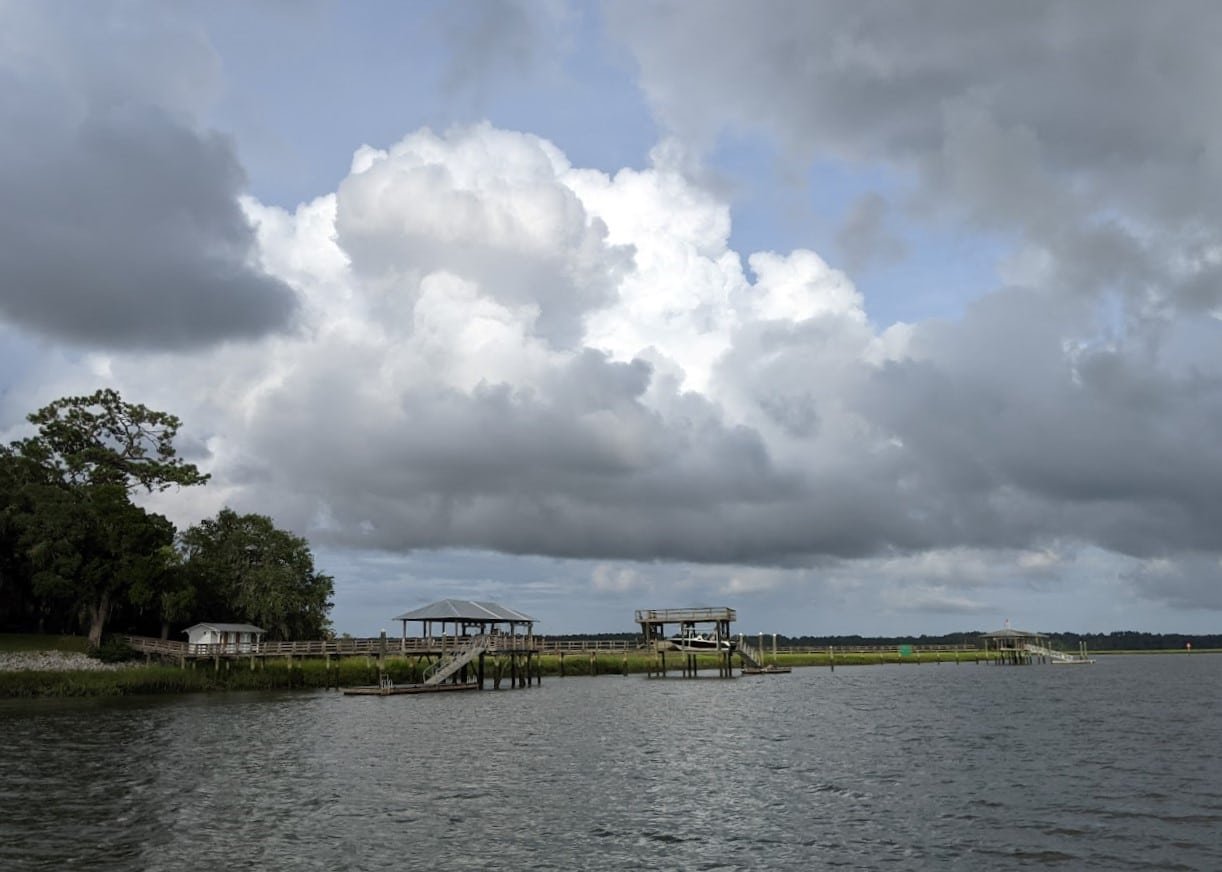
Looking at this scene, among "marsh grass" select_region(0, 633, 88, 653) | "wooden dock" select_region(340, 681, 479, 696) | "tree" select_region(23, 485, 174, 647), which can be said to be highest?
"tree" select_region(23, 485, 174, 647)

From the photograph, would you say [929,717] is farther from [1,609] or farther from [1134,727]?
[1,609]

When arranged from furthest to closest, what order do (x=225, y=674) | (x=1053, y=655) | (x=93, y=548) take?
(x=1053, y=655) → (x=93, y=548) → (x=225, y=674)

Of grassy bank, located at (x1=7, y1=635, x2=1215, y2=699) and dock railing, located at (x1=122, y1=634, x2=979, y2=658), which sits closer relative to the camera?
Result: grassy bank, located at (x1=7, y1=635, x2=1215, y2=699)

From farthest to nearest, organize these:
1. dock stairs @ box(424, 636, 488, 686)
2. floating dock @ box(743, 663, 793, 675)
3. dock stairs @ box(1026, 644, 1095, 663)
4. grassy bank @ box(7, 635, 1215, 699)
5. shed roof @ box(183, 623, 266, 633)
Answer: dock stairs @ box(1026, 644, 1095, 663) < floating dock @ box(743, 663, 793, 675) < shed roof @ box(183, 623, 266, 633) < dock stairs @ box(424, 636, 488, 686) < grassy bank @ box(7, 635, 1215, 699)

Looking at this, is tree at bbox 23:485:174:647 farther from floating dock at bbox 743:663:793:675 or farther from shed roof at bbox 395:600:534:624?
floating dock at bbox 743:663:793:675

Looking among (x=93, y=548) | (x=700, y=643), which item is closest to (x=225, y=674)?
(x=93, y=548)

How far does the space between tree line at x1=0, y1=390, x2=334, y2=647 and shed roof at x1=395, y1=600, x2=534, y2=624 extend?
17.9 metres

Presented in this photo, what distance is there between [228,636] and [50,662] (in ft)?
52.0

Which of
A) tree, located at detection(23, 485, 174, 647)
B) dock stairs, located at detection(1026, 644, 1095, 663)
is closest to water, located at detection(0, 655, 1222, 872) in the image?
tree, located at detection(23, 485, 174, 647)

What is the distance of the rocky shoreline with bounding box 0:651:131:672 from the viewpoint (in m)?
67.5

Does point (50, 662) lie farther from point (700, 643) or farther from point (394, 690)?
point (700, 643)

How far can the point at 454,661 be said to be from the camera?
2913 inches

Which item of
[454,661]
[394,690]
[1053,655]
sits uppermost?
[454,661]

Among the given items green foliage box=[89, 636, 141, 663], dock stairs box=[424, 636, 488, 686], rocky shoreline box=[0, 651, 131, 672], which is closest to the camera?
Answer: rocky shoreline box=[0, 651, 131, 672]
